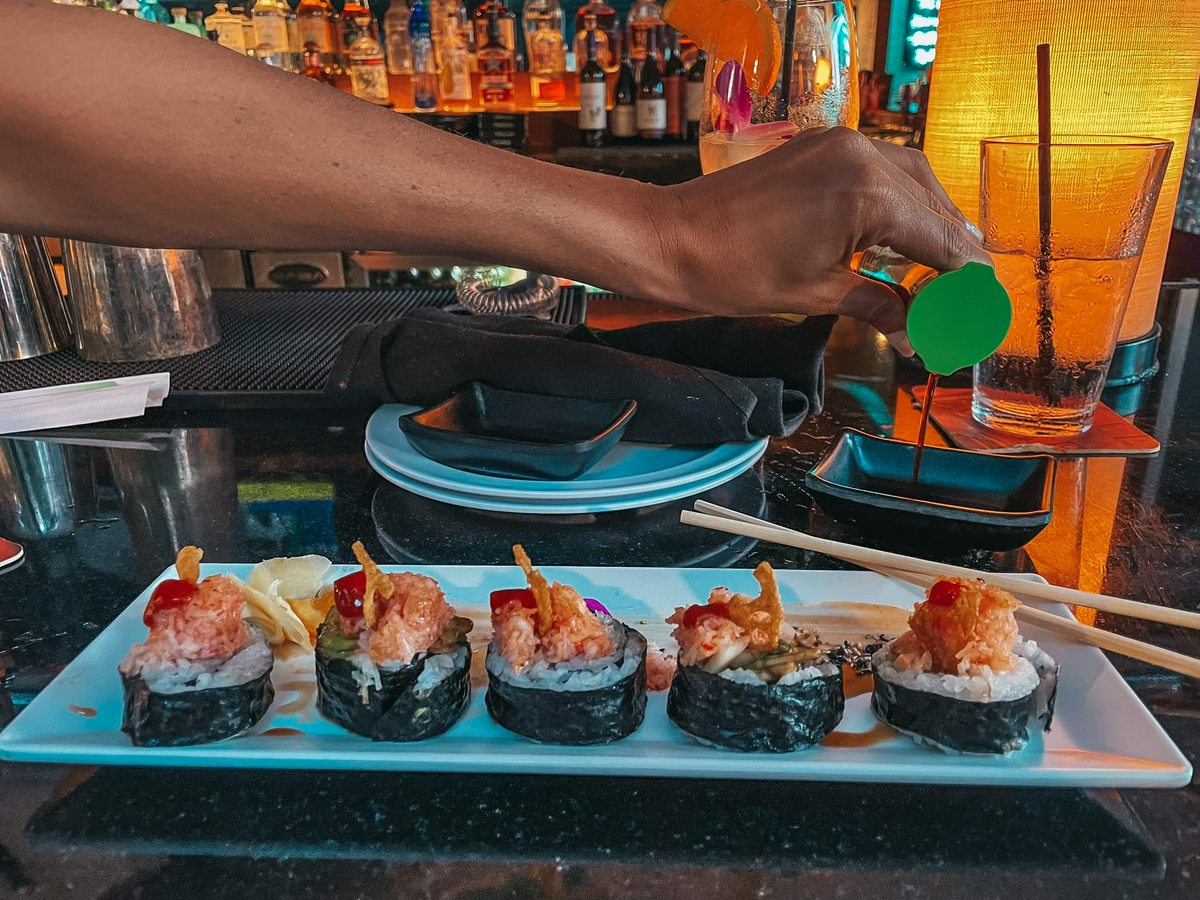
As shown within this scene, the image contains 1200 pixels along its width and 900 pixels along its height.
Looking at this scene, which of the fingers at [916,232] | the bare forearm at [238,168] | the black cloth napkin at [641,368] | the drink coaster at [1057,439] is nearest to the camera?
the bare forearm at [238,168]

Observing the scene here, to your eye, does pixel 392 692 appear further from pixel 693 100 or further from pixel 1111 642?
pixel 693 100

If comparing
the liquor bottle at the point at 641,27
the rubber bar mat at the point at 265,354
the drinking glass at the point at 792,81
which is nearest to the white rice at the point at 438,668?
the rubber bar mat at the point at 265,354

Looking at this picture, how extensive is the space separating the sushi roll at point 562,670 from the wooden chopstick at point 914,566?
0.30 meters

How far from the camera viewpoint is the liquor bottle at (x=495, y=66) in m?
4.59

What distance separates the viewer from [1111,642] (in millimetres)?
820

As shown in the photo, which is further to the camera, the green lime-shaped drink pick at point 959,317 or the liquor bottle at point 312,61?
the liquor bottle at point 312,61

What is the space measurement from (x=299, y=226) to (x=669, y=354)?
64 centimetres

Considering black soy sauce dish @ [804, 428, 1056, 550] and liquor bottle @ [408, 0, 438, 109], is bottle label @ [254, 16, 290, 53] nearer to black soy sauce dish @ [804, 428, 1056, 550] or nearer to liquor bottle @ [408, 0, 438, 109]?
liquor bottle @ [408, 0, 438, 109]

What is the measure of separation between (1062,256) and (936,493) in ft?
1.50

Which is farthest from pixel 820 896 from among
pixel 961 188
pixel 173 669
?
pixel 961 188

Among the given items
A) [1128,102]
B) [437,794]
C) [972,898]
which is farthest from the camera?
[1128,102]

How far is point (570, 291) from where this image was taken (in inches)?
84.3

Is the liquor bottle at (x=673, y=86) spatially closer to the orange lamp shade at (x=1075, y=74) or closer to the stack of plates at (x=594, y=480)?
the orange lamp shade at (x=1075, y=74)

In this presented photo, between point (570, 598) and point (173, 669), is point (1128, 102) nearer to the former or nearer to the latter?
point (570, 598)
